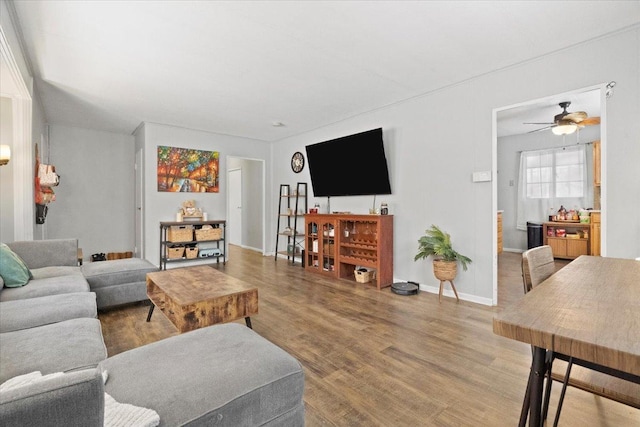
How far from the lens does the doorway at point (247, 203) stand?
269 inches

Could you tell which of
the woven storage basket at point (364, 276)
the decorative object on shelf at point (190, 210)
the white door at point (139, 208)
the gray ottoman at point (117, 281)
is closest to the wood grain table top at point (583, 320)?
the woven storage basket at point (364, 276)

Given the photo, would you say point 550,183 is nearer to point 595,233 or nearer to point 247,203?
point 595,233

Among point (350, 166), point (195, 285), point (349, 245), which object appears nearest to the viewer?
point (195, 285)

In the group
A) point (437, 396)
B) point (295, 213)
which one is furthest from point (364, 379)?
point (295, 213)

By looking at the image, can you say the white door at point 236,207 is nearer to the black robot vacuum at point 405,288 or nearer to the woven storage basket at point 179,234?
the woven storage basket at point 179,234

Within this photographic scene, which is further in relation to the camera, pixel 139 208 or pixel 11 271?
pixel 139 208

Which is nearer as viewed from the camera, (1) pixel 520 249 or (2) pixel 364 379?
(2) pixel 364 379

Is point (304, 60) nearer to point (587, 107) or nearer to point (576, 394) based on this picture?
point (576, 394)

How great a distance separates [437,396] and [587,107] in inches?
203

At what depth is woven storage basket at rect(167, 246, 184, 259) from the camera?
202 inches

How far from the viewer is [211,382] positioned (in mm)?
1094

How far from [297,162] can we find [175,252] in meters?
2.73

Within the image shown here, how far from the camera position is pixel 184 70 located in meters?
3.19

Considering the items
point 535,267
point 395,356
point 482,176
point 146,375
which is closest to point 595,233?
point 482,176
